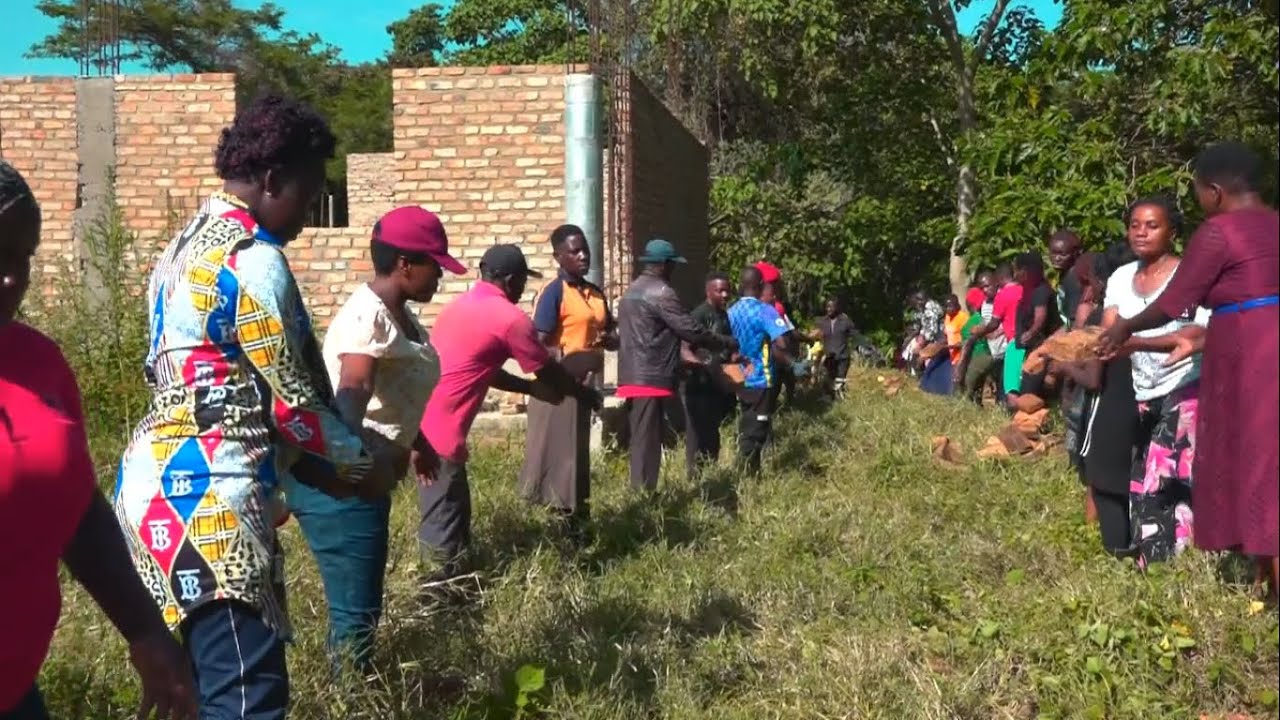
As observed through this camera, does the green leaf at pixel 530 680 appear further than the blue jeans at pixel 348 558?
Yes

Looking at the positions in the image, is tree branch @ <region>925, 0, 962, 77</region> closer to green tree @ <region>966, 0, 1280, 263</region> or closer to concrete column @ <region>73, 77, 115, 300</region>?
green tree @ <region>966, 0, 1280, 263</region>

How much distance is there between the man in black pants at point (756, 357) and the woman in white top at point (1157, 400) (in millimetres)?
3261

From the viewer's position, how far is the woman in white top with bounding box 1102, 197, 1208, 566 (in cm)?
507

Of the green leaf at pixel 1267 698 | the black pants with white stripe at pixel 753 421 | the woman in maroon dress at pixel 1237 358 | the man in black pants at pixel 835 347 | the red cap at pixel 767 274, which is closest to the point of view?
the woman in maroon dress at pixel 1237 358

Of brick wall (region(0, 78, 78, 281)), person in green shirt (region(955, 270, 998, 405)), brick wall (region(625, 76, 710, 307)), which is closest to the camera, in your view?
brick wall (region(0, 78, 78, 281))

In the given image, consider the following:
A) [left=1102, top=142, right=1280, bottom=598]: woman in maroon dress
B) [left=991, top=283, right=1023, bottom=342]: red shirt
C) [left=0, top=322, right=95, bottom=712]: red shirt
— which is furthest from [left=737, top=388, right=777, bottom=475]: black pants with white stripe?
[left=0, top=322, right=95, bottom=712]: red shirt

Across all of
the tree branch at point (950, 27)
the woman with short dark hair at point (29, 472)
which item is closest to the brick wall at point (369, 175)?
the tree branch at point (950, 27)

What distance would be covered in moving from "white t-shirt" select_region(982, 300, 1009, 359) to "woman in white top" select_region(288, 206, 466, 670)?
9.11 meters

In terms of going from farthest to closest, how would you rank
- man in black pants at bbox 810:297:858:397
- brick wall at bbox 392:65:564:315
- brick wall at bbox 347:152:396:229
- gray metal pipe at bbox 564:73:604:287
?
brick wall at bbox 347:152:396:229 < man in black pants at bbox 810:297:858:397 < brick wall at bbox 392:65:564:315 < gray metal pipe at bbox 564:73:604:287

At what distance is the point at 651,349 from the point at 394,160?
3.83 m

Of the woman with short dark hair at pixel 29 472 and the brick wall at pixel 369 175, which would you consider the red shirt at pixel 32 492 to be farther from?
the brick wall at pixel 369 175

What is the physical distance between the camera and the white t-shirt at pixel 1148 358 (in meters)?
5.10

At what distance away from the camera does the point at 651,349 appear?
7598 millimetres

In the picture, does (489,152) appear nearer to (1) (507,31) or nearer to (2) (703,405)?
(2) (703,405)
